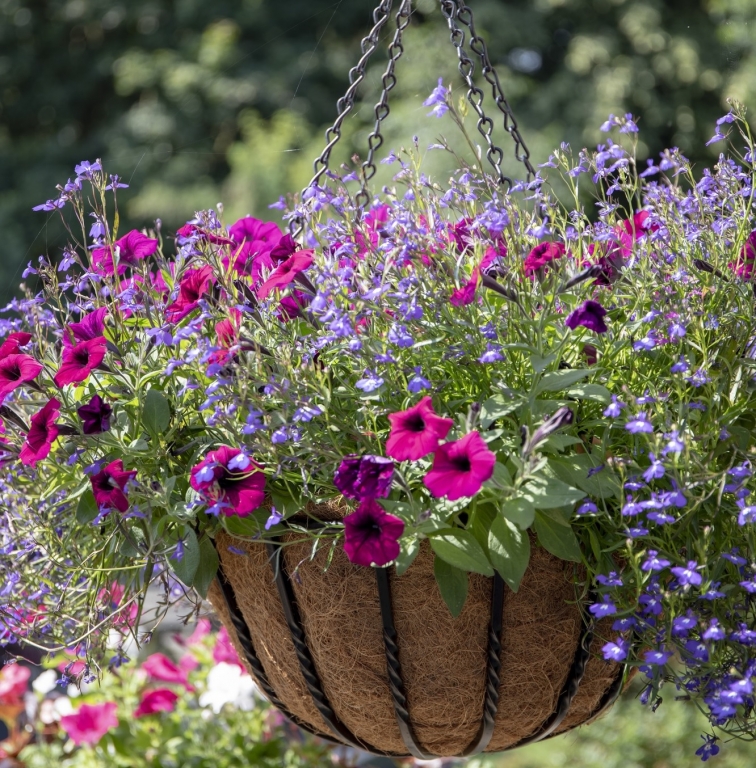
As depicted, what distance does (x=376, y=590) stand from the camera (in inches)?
34.5

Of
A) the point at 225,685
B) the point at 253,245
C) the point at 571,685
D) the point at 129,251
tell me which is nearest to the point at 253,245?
the point at 253,245

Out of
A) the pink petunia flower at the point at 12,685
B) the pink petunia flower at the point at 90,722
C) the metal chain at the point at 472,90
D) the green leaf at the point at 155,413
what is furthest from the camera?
the pink petunia flower at the point at 12,685

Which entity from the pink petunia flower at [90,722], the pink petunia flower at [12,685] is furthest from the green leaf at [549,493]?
the pink petunia flower at [12,685]

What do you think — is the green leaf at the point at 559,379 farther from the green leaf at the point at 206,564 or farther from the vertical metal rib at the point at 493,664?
the green leaf at the point at 206,564

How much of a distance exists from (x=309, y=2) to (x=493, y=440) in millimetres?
7064

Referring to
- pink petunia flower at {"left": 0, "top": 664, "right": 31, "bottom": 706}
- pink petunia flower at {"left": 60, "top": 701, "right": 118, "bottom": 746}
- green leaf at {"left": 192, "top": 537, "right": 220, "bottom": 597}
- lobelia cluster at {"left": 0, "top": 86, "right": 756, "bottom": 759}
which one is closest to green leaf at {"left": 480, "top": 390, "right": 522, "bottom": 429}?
lobelia cluster at {"left": 0, "top": 86, "right": 756, "bottom": 759}

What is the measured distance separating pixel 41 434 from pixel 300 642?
12.8 inches

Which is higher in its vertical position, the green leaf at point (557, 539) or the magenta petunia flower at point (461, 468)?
the magenta petunia flower at point (461, 468)

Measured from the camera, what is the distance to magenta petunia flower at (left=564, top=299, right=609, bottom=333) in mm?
742

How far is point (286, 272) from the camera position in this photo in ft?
2.82

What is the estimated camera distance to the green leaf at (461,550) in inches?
30.5

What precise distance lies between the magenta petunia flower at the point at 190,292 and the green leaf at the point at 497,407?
29 cm

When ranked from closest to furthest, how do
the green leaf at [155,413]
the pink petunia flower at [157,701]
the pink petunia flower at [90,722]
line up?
the green leaf at [155,413] → the pink petunia flower at [90,722] → the pink petunia flower at [157,701]

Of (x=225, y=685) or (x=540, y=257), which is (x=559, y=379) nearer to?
A: (x=540, y=257)
